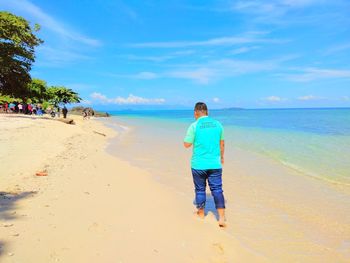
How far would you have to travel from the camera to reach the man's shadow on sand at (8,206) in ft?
14.5

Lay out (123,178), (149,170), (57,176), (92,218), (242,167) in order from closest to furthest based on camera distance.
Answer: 1. (92,218)
2. (57,176)
3. (123,178)
4. (149,170)
5. (242,167)

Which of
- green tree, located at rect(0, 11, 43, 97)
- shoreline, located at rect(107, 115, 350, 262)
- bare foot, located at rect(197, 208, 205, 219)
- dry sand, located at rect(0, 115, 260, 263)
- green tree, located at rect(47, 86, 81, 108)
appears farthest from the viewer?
green tree, located at rect(47, 86, 81, 108)

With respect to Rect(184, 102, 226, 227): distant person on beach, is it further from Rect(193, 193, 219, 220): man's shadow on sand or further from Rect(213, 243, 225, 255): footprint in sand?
Rect(213, 243, 225, 255): footprint in sand

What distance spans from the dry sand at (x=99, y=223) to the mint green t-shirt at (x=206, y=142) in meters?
1.06

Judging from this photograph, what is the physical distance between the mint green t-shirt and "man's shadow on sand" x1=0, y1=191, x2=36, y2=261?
307 centimetres

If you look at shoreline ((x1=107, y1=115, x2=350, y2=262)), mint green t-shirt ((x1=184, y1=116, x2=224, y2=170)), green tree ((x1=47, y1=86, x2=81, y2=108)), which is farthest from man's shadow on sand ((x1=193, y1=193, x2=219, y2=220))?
green tree ((x1=47, y1=86, x2=81, y2=108))

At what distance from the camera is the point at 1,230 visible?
415 centimetres

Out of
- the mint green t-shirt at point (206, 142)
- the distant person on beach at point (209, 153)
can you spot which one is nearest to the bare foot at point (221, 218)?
the distant person on beach at point (209, 153)

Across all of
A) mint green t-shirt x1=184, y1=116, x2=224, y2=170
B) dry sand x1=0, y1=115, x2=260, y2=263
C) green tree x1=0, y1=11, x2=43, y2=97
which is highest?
green tree x1=0, y1=11, x2=43, y2=97

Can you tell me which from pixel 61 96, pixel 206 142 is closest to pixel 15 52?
pixel 61 96

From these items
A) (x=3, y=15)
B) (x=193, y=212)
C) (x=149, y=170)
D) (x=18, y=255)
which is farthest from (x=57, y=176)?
(x=3, y=15)

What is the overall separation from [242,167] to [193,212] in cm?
591

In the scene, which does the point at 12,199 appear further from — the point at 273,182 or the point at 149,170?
the point at 273,182

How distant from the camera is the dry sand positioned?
3.87 meters
